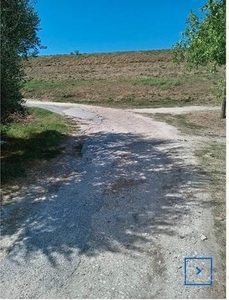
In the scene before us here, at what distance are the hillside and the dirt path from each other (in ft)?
51.0

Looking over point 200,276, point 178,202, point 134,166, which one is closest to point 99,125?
point 134,166

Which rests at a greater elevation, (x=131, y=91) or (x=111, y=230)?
(x=131, y=91)

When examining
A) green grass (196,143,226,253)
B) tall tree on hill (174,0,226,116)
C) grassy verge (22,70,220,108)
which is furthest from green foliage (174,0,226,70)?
grassy verge (22,70,220,108)

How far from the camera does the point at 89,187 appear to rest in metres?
12.8

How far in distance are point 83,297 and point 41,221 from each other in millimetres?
3718

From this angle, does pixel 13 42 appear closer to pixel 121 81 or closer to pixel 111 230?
pixel 111 230

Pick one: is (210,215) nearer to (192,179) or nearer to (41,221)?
(192,179)

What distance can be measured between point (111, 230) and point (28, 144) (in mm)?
10388

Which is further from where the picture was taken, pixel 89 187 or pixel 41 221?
pixel 89 187

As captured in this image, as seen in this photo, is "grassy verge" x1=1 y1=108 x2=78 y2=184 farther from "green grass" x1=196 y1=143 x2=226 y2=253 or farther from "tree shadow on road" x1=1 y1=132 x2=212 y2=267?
"green grass" x1=196 y1=143 x2=226 y2=253

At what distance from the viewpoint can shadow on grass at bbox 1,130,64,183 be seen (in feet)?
47.9

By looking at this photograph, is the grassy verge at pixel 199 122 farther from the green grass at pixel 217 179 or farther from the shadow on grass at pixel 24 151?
the shadow on grass at pixel 24 151

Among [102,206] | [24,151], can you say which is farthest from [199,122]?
[102,206]

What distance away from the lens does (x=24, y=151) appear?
677 inches
